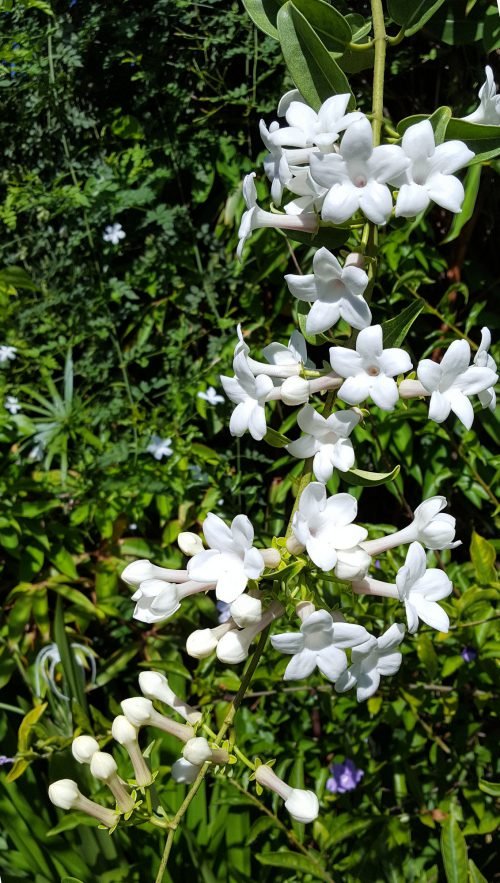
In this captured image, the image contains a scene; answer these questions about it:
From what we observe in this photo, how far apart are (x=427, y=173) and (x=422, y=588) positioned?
1.15ft

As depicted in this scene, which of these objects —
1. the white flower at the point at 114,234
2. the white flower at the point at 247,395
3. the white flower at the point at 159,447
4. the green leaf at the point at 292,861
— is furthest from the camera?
the white flower at the point at 114,234

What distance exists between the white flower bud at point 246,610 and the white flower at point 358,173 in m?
0.32

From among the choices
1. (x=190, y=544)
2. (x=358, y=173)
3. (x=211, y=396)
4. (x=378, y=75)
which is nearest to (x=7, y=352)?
(x=211, y=396)

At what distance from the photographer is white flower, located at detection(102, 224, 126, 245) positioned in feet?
6.16

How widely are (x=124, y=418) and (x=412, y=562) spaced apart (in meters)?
1.32

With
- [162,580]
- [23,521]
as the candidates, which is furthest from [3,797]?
[162,580]

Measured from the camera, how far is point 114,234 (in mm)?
1887

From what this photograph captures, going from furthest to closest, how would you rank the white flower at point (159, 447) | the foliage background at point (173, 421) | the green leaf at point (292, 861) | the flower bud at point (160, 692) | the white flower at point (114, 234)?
the white flower at point (114, 234)
the white flower at point (159, 447)
the foliage background at point (173, 421)
the green leaf at point (292, 861)
the flower bud at point (160, 692)

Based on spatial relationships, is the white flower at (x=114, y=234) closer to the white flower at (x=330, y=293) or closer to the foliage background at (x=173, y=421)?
the foliage background at (x=173, y=421)

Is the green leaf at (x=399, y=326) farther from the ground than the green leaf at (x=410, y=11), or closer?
closer

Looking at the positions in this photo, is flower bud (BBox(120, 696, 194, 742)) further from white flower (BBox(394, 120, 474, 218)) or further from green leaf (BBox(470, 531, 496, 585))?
green leaf (BBox(470, 531, 496, 585))

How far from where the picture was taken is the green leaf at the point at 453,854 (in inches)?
43.3

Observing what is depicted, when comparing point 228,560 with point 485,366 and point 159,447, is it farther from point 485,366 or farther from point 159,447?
point 159,447

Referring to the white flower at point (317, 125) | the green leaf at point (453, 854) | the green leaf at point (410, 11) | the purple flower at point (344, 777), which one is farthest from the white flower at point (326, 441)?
the purple flower at point (344, 777)
